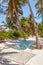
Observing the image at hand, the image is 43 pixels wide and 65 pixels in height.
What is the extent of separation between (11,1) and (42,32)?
91.5ft

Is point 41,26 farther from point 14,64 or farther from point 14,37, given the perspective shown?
point 14,64

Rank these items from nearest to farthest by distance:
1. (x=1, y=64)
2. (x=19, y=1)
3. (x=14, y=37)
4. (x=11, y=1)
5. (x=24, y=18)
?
(x=1, y=64) → (x=11, y=1) → (x=19, y=1) → (x=14, y=37) → (x=24, y=18)

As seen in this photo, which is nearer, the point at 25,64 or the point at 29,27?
the point at 25,64

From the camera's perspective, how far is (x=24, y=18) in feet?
139

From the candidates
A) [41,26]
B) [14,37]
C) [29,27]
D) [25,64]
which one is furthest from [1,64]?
[41,26]

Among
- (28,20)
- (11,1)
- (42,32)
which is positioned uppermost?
(11,1)

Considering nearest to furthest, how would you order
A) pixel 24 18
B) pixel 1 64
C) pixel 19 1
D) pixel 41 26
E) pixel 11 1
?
pixel 1 64
pixel 11 1
pixel 19 1
pixel 24 18
pixel 41 26

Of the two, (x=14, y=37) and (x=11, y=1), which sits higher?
(x=11, y=1)

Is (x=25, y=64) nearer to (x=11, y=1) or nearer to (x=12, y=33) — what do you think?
(x=11, y=1)

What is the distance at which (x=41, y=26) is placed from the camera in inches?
1829

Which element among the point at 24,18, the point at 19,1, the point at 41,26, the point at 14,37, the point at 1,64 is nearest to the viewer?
the point at 1,64

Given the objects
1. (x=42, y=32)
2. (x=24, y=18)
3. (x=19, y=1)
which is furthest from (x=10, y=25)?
(x=19, y=1)

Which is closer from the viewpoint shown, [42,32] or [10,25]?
[10,25]

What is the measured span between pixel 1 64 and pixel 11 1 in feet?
29.1
